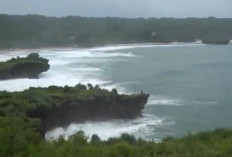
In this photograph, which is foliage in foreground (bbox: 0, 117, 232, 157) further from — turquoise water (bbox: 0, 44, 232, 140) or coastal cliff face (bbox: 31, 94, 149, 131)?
coastal cliff face (bbox: 31, 94, 149, 131)

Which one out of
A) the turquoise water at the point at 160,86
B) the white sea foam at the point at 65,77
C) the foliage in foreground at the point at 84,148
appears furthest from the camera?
the white sea foam at the point at 65,77

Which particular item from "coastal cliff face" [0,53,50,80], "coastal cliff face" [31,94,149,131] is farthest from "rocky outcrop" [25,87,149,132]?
"coastal cliff face" [0,53,50,80]

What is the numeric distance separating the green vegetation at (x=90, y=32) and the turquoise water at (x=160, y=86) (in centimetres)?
3001

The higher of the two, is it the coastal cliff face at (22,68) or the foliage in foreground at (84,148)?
the foliage in foreground at (84,148)

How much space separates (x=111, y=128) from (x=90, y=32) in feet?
315

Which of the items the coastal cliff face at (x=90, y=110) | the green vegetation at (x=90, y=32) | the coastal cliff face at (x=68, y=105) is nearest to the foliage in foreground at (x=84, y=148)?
the coastal cliff face at (x=68, y=105)

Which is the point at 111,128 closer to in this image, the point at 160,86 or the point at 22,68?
the point at 160,86

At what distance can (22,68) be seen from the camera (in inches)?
1852

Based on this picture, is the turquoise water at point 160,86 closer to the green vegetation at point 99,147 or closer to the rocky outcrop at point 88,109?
the rocky outcrop at point 88,109

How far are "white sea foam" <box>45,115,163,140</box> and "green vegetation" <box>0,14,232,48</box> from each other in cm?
6766

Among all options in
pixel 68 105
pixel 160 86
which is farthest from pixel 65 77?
pixel 68 105

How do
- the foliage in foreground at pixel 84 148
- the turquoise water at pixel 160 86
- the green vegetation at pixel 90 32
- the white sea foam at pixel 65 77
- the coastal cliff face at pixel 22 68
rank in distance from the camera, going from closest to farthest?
the foliage in foreground at pixel 84 148
the turquoise water at pixel 160 86
the white sea foam at pixel 65 77
the coastal cliff face at pixel 22 68
the green vegetation at pixel 90 32

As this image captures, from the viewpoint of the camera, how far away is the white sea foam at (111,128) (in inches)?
1181

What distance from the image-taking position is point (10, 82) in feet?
143
